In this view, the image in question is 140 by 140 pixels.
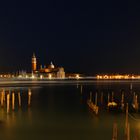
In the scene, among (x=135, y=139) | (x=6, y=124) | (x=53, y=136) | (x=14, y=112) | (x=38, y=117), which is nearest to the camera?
(x=135, y=139)

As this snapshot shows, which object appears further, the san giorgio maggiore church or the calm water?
the san giorgio maggiore church

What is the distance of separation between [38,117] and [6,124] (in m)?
3.12

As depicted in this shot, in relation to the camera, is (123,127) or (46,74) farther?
(46,74)

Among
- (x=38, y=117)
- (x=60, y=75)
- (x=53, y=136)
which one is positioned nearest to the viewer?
(x=53, y=136)

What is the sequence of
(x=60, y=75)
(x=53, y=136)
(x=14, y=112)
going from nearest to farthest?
(x=53, y=136), (x=14, y=112), (x=60, y=75)

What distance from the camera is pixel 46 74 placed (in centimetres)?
15350

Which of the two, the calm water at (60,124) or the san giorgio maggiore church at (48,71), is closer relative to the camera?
the calm water at (60,124)

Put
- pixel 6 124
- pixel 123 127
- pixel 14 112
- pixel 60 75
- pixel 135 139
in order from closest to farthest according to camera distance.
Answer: pixel 135 139
pixel 123 127
pixel 6 124
pixel 14 112
pixel 60 75

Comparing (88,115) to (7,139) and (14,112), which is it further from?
(7,139)

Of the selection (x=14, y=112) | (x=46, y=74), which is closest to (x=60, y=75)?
(x=46, y=74)

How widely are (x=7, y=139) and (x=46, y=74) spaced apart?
139 meters

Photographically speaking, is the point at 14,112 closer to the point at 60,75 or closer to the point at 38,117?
the point at 38,117

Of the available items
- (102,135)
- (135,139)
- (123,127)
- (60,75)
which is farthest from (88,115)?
(60,75)

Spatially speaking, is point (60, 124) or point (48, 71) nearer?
point (60, 124)
